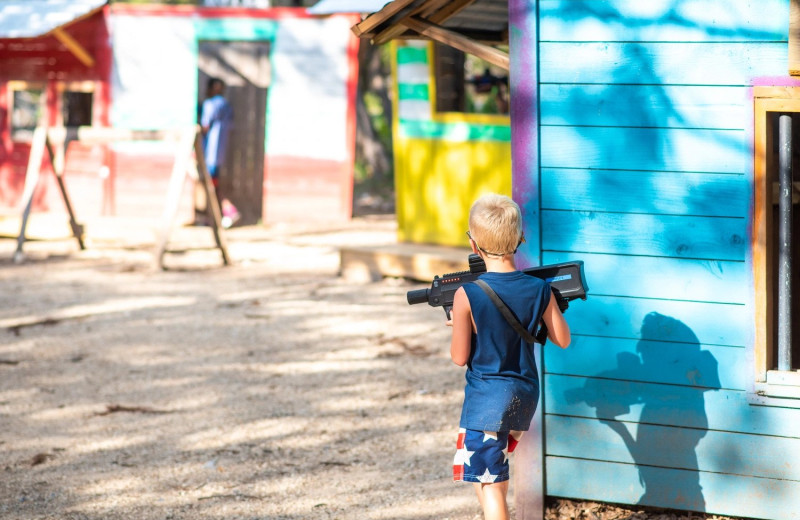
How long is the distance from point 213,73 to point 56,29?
2.16m

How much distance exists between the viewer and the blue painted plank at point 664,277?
12.4 feet

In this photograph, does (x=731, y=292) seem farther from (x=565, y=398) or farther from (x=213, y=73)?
(x=213, y=73)

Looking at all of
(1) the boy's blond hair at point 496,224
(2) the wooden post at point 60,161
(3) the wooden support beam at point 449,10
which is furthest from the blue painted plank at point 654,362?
(2) the wooden post at point 60,161

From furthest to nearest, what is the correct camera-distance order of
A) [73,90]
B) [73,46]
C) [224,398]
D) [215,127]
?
[73,90] → [73,46] → [215,127] → [224,398]

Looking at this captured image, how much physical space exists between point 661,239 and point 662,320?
1.00 ft

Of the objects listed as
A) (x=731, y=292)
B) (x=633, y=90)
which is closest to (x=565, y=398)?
(x=731, y=292)

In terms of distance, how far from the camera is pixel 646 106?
3850mm

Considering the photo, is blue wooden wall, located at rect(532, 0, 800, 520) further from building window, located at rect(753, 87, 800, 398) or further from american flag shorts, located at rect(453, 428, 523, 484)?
american flag shorts, located at rect(453, 428, 523, 484)

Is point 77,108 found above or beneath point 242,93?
beneath

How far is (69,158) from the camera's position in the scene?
15.1m

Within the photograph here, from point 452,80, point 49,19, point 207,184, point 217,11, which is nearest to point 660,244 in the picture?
point 452,80

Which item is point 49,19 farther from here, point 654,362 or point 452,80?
point 654,362

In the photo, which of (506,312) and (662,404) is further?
(662,404)

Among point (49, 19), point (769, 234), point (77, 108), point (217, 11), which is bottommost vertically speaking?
point (769, 234)
